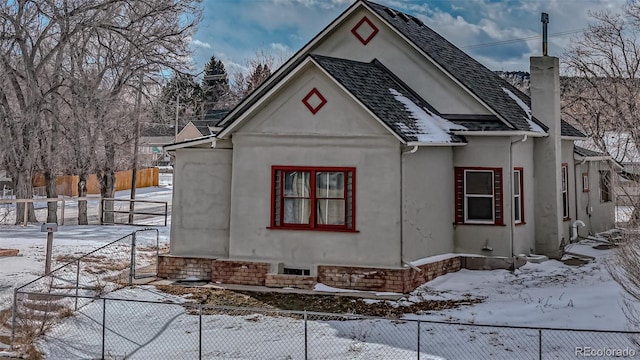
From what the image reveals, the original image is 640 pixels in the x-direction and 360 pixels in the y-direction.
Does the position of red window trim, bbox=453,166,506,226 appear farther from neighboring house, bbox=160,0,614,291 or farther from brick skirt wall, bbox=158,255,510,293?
brick skirt wall, bbox=158,255,510,293

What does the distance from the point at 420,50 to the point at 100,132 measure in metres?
16.9

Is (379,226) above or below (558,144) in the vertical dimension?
below

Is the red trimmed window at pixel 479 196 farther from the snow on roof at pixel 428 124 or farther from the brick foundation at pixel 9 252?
the brick foundation at pixel 9 252

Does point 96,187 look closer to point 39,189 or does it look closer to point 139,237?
point 39,189

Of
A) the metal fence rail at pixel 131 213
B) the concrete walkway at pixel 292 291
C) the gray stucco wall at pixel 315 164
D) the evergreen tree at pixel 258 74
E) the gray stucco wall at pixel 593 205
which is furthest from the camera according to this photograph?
the evergreen tree at pixel 258 74

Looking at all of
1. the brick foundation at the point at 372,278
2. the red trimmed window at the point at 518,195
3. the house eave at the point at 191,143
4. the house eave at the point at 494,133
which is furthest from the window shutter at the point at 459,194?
the house eave at the point at 191,143

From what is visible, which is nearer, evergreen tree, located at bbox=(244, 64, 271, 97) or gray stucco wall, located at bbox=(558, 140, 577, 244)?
gray stucco wall, located at bbox=(558, 140, 577, 244)

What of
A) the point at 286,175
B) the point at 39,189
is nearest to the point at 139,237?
the point at 286,175

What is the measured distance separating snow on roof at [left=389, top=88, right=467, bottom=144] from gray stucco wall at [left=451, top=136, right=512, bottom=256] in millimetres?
715

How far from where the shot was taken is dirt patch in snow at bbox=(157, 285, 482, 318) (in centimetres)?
1175

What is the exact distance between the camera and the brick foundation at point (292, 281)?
44.7ft

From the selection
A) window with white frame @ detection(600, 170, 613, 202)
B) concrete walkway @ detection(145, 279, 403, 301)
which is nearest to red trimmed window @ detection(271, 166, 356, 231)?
concrete walkway @ detection(145, 279, 403, 301)

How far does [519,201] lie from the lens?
16.5 metres

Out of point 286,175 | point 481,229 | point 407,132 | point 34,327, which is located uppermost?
point 407,132
